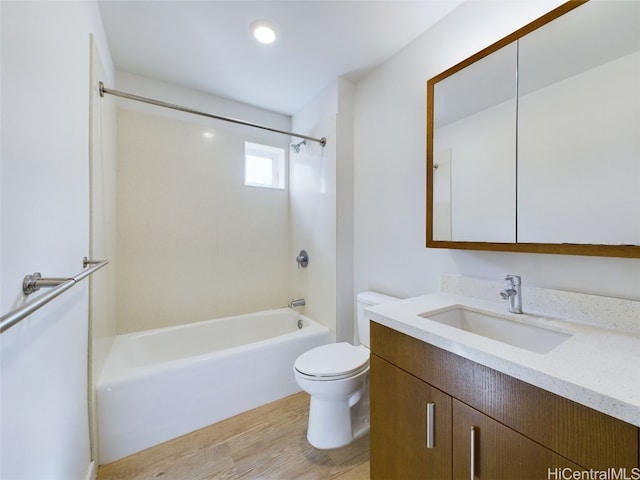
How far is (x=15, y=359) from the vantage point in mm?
621

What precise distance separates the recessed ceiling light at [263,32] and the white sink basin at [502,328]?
1.81m

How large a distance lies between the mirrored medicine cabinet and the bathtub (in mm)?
1390

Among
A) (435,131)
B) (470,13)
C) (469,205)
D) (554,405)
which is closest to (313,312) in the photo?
(469,205)

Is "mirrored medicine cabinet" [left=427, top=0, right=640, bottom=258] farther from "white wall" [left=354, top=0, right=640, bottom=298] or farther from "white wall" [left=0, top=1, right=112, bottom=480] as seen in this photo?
"white wall" [left=0, top=1, right=112, bottom=480]

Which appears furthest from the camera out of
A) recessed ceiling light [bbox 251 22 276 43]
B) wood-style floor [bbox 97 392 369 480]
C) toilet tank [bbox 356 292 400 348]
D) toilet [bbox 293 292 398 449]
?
toilet tank [bbox 356 292 400 348]

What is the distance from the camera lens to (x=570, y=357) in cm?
71

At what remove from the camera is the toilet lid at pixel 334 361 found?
1406mm

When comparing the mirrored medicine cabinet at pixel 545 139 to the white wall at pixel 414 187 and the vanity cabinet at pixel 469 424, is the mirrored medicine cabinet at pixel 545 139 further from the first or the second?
the vanity cabinet at pixel 469 424

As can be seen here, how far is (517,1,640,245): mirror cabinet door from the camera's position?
2.88 feet

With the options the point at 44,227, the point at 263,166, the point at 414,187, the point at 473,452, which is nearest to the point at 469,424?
the point at 473,452

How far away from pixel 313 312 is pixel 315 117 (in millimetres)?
1783

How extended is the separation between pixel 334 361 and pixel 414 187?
1.17m

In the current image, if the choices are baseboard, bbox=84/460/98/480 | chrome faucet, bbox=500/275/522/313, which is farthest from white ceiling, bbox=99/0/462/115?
baseboard, bbox=84/460/98/480

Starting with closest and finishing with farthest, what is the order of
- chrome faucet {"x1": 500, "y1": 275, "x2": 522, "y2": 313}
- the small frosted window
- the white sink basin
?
the white sink basin → chrome faucet {"x1": 500, "y1": 275, "x2": 522, "y2": 313} → the small frosted window
